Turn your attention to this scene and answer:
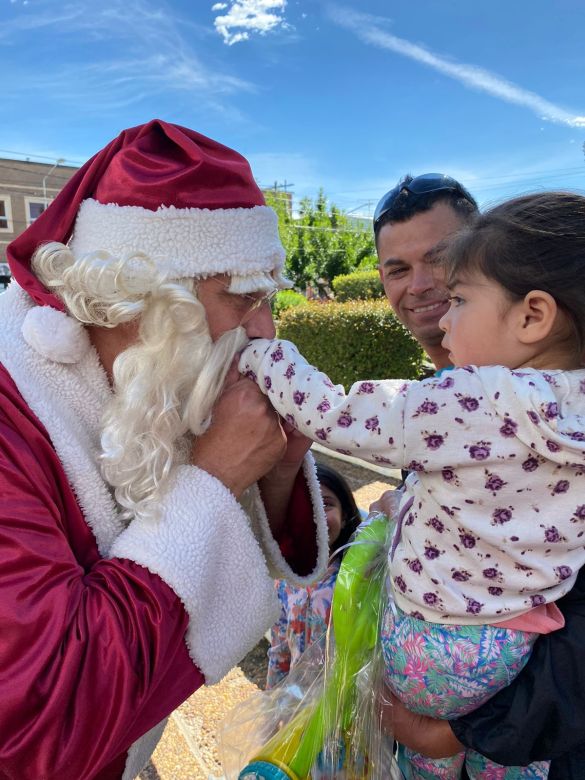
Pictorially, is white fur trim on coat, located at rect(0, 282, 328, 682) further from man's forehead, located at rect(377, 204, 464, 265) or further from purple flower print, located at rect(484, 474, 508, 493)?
man's forehead, located at rect(377, 204, 464, 265)

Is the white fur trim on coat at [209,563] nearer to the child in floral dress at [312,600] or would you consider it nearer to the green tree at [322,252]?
the child in floral dress at [312,600]

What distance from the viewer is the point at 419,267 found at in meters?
2.48

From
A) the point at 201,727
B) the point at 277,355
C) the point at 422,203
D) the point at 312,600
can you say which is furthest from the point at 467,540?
the point at 201,727

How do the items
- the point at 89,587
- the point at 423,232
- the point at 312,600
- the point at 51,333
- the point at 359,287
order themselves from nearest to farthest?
1. the point at 89,587
2. the point at 51,333
3. the point at 423,232
4. the point at 312,600
5. the point at 359,287

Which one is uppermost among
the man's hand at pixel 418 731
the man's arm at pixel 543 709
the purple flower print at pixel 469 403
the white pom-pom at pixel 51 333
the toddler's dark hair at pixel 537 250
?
the toddler's dark hair at pixel 537 250

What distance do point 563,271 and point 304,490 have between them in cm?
99

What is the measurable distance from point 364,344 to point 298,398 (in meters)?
7.14

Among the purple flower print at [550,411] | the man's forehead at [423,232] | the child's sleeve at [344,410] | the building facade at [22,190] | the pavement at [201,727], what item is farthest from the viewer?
the building facade at [22,190]

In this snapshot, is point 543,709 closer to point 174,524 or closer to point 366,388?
point 366,388

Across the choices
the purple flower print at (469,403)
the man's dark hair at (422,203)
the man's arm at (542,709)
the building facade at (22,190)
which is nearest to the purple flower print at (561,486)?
the purple flower print at (469,403)

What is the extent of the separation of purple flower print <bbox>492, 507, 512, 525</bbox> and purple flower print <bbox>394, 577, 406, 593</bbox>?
0.95ft

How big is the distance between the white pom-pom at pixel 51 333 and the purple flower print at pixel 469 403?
2.89 ft

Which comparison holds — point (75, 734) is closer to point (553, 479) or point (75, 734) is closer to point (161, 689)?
point (161, 689)

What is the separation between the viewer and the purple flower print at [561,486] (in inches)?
49.7
